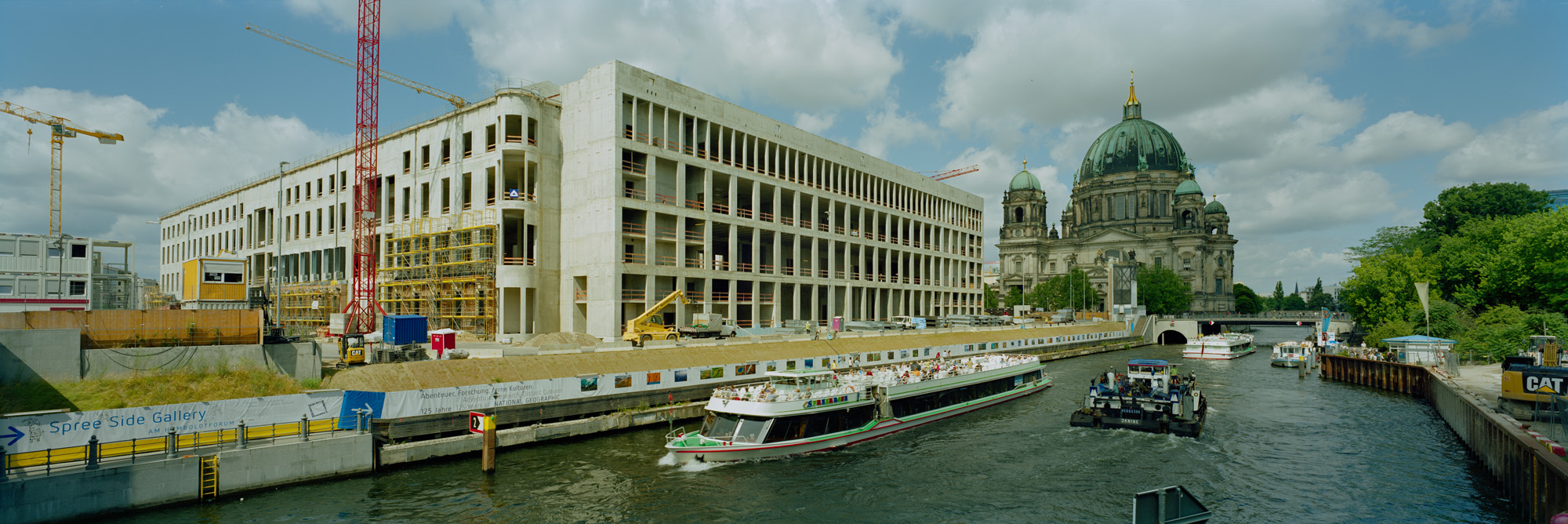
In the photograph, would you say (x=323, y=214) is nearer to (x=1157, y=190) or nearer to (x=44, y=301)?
(x=44, y=301)

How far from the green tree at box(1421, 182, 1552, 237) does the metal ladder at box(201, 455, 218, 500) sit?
118729 millimetres

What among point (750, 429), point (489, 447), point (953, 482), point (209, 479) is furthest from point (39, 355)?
point (953, 482)

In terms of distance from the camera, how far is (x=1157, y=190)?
18675 cm

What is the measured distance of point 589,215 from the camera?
6150cm

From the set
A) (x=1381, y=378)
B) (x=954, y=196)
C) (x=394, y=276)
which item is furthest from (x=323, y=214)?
(x=1381, y=378)

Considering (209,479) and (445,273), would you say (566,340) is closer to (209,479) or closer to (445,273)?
(445,273)

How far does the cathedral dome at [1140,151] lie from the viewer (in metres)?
190

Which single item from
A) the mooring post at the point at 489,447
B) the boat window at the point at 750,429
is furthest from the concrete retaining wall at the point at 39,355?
the boat window at the point at 750,429

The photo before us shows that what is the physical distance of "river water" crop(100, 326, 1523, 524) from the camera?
24.6 m

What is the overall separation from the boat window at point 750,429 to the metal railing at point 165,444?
48.2ft

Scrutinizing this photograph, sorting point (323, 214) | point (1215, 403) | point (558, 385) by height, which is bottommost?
point (1215, 403)

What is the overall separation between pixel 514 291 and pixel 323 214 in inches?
1417

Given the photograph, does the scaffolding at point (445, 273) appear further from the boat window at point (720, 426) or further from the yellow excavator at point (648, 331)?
the boat window at point (720, 426)

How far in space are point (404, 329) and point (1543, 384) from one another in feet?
184
